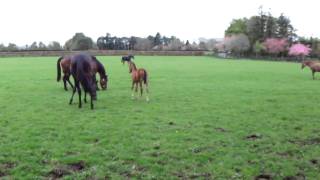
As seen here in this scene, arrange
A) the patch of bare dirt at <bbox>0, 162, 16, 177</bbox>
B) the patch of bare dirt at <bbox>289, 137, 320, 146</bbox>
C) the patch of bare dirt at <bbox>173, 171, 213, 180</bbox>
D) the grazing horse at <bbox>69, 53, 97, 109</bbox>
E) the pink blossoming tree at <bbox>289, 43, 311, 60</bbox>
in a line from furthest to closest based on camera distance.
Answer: the pink blossoming tree at <bbox>289, 43, 311, 60</bbox> → the grazing horse at <bbox>69, 53, 97, 109</bbox> → the patch of bare dirt at <bbox>289, 137, 320, 146</bbox> → the patch of bare dirt at <bbox>0, 162, 16, 177</bbox> → the patch of bare dirt at <bbox>173, 171, 213, 180</bbox>

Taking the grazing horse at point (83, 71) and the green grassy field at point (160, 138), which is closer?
the green grassy field at point (160, 138)

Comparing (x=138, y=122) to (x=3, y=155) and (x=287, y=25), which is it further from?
(x=287, y=25)

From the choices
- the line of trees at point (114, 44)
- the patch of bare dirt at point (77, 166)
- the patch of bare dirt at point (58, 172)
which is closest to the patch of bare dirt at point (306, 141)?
the patch of bare dirt at point (77, 166)

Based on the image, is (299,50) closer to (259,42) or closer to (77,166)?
(259,42)

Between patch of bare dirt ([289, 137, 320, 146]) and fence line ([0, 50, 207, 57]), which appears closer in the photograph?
patch of bare dirt ([289, 137, 320, 146])

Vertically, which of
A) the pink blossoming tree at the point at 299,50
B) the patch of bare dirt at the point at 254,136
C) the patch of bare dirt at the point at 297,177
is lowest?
the patch of bare dirt at the point at 297,177

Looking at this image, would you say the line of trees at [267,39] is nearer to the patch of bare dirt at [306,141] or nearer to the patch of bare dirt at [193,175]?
the patch of bare dirt at [306,141]

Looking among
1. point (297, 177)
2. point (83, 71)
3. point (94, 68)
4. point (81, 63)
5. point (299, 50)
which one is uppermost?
point (81, 63)

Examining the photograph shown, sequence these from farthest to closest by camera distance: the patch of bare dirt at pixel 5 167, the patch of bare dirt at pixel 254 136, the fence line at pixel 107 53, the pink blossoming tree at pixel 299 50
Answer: the pink blossoming tree at pixel 299 50, the fence line at pixel 107 53, the patch of bare dirt at pixel 254 136, the patch of bare dirt at pixel 5 167

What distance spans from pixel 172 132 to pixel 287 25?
289 feet

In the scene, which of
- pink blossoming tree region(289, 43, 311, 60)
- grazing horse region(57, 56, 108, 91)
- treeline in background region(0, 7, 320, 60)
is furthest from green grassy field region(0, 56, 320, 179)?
pink blossoming tree region(289, 43, 311, 60)

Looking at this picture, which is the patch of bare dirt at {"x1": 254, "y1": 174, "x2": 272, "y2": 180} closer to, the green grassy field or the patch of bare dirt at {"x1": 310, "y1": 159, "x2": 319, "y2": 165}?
the green grassy field

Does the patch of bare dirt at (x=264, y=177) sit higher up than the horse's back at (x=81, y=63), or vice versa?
the horse's back at (x=81, y=63)

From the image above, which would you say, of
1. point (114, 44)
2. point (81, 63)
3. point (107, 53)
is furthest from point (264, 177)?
point (114, 44)
